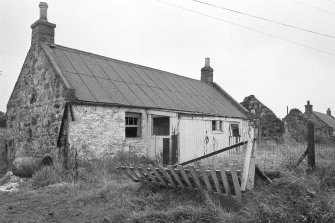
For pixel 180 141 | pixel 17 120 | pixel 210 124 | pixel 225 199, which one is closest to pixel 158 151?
pixel 180 141

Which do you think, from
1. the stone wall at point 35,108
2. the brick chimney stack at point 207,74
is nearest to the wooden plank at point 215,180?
the stone wall at point 35,108

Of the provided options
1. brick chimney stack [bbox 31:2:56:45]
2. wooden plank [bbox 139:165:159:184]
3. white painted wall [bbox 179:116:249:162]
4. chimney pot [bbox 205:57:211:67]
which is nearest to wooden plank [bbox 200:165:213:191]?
wooden plank [bbox 139:165:159:184]

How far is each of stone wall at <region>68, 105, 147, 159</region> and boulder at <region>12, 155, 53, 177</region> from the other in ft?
3.07

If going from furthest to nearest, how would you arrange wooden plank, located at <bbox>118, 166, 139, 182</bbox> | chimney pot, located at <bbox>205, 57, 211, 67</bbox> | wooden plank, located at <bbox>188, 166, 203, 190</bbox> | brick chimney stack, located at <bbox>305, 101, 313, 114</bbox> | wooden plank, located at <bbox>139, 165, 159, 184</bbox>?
brick chimney stack, located at <bbox>305, 101, 313, 114</bbox> < chimney pot, located at <bbox>205, 57, 211, 67</bbox> < wooden plank, located at <bbox>118, 166, 139, 182</bbox> < wooden plank, located at <bbox>139, 165, 159, 184</bbox> < wooden plank, located at <bbox>188, 166, 203, 190</bbox>

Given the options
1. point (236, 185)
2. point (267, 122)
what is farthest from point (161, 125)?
point (267, 122)

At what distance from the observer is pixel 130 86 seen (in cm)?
1519

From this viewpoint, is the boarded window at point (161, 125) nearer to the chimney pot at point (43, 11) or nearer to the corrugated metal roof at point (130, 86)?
the corrugated metal roof at point (130, 86)

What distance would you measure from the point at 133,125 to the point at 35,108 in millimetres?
4192

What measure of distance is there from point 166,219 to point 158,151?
8.48m

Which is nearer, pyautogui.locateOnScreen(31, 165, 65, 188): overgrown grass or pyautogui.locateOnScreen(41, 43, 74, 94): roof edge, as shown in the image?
pyautogui.locateOnScreen(31, 165, 65, 188): overgrown grass

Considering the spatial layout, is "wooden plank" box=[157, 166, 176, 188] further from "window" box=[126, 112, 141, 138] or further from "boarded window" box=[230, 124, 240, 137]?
"boarded window" box=[230, 124, 240, 137]

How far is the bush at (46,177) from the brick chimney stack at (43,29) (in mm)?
6418

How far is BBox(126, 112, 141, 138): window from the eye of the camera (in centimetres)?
1356

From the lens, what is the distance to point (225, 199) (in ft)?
19.1
